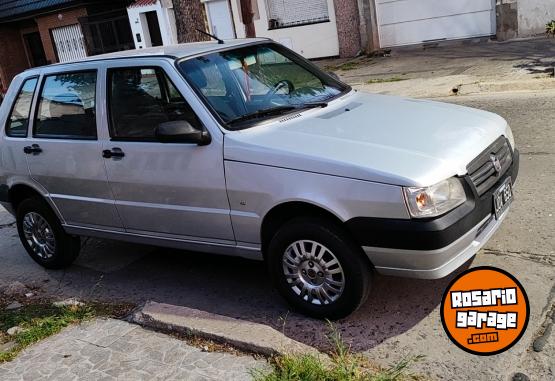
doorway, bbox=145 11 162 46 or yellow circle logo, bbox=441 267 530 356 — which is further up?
doorway, bbox=145 11 162 46

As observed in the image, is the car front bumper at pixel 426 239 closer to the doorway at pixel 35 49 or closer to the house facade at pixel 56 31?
the house facade at pixel 56 31

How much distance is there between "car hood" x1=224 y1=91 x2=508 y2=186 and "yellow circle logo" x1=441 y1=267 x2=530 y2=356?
627mm

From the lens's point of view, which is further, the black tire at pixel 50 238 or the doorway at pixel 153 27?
the doorway at pixel 153 27

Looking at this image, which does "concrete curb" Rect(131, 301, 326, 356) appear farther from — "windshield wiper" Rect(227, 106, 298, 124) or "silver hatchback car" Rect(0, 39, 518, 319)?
"windshield wiper" Rect(227, 106, 298, 124)

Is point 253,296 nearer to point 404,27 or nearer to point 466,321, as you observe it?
point 466,321

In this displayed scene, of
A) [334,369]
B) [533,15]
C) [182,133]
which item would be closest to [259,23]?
[533,15]

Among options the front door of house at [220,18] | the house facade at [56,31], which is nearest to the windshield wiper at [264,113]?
the front door of house at [220,18]

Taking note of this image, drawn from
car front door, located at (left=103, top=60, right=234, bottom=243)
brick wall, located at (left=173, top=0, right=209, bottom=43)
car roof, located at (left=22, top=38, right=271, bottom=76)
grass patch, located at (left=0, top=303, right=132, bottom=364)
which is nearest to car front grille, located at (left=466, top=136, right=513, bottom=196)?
car front door, located at (left=103, top=60, right=234, bottom=243)

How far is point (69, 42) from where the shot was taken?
25281mm

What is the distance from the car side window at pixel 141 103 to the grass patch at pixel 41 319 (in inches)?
51.8

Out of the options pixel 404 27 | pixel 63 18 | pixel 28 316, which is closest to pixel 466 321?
pixel 28 316

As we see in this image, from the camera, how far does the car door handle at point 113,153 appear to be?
15.1ft

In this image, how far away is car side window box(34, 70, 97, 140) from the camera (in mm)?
4902

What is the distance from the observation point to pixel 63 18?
977 inches
